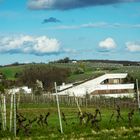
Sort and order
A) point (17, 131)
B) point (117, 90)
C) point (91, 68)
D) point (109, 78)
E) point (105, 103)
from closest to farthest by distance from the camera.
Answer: point (17, 131) → point (105, 103) → point (117, 90) → point (109, 78) → point (91, 68)

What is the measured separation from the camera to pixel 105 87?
132500mm

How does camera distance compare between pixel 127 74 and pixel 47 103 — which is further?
pixel 127 74

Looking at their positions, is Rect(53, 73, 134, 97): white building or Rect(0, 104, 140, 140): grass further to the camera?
Rect(53, 73, 134, 97): white building

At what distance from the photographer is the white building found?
12594 centimetres

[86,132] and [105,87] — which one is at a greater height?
[105,87]

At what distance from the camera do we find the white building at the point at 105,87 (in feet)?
413

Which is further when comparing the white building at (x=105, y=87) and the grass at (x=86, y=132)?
the white building at (x=105, y=87)

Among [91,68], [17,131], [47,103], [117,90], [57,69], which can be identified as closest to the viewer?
[17,131]

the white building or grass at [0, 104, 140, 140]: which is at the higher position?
the white building

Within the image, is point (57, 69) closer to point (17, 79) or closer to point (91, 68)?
point (17, 79)

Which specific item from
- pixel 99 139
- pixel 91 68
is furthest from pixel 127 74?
pixel 99 139

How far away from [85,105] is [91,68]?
3334 inches

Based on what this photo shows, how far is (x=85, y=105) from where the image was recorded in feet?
303

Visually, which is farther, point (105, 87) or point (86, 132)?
point (105, 87)
